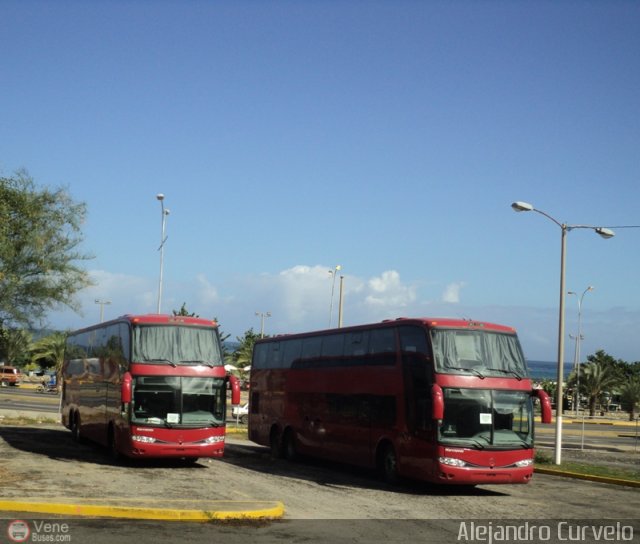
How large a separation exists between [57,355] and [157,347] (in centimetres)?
6145

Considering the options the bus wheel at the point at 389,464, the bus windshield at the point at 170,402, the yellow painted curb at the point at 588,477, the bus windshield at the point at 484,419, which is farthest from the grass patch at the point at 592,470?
the bus windshield at the point at 170,402

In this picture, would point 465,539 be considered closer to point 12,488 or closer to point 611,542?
point 611,542

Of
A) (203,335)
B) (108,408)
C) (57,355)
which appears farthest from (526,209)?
(57,355)

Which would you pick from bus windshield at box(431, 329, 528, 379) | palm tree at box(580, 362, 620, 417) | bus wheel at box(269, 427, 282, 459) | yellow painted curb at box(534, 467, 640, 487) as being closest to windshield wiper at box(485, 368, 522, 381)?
bus windshield at box(431, 329, 528, 379)

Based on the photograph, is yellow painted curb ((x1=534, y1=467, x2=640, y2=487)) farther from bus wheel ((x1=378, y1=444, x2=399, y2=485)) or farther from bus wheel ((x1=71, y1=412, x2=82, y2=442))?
bus wheel ((x1=71, y1=412, x2=82, y2=442))

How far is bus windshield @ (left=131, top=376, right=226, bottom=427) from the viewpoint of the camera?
2233cm

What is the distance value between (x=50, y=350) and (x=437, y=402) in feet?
230

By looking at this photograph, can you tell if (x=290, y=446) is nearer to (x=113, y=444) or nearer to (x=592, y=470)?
(x=113, y=444)

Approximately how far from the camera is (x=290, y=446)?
2808 cm

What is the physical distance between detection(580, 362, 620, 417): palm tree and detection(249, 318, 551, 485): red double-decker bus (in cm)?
5425

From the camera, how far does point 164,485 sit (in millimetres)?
18734

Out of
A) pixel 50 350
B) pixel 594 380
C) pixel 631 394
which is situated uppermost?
pixel 50 350

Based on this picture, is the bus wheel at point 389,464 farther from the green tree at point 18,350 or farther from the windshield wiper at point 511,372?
the green tree at point 18,350

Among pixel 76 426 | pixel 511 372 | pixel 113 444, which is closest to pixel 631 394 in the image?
pixel 76 426
